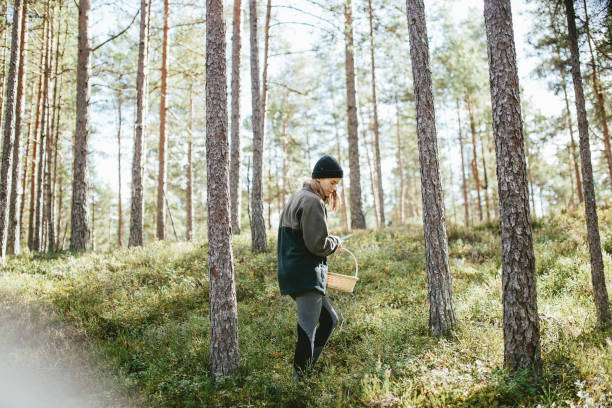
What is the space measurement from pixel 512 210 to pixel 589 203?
214 centimetres

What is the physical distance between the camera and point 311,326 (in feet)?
13.1

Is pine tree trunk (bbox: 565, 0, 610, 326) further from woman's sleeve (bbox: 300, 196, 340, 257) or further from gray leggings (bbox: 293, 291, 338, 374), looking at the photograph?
woman's sleeve (bbox: 300, 196, 340, 257)

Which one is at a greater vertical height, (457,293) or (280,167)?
(280,167)

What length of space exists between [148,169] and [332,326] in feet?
83.7

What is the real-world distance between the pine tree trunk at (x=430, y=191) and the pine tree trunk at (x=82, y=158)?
32.2 feet

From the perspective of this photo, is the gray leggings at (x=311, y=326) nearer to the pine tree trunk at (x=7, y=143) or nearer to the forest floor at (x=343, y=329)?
the forest floor at (x=343, y=329)

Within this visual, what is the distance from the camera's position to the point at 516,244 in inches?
156

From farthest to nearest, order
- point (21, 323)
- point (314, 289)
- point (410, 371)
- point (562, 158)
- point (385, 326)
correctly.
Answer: point (562, 158), point (21, 323), point (385, 326), point (410, 371), point (314, 289)

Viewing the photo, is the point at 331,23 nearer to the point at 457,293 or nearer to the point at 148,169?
the point at 457,293

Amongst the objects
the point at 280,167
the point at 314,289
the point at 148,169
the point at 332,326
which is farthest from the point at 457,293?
the point at 148,169

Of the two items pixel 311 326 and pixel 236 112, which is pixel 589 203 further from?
pixel 236 112

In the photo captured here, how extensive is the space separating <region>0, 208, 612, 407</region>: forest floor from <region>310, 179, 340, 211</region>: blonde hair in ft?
5.89

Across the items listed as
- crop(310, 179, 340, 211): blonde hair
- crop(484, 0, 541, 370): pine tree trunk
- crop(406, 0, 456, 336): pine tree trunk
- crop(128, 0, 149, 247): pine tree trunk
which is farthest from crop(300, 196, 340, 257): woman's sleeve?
crop(128, 0, 149, 247): pine tree trunk

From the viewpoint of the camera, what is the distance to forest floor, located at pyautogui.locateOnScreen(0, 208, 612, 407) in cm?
386
